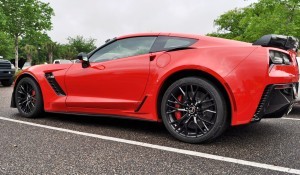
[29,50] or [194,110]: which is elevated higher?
[29,50]

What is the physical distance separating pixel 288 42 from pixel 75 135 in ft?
9.08

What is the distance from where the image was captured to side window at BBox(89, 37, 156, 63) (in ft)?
13.1

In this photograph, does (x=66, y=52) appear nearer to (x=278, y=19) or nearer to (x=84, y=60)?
(x=278, y=19)

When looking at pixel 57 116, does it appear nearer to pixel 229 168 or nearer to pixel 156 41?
pixel 156 41

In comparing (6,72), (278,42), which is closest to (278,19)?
(6,72)

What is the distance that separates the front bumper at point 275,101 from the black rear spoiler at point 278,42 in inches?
18.3

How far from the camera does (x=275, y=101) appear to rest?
3.41m

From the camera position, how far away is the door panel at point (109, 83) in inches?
152

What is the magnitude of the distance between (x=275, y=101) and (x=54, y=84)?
304cm

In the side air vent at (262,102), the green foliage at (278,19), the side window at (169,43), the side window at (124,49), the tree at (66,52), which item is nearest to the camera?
the side air vent at (262,102)

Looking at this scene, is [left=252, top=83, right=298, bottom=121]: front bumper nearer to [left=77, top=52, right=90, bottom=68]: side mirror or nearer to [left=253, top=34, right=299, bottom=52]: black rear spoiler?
[left=253, top=34, right=299, bottom=52]: black rear spoiler

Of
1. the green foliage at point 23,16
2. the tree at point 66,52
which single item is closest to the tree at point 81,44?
the tree at point 66,52

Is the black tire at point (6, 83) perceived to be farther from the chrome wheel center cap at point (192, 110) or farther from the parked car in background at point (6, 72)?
the chrome wheel center cap at point (192, 110)

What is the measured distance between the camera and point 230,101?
3291 millimetres
